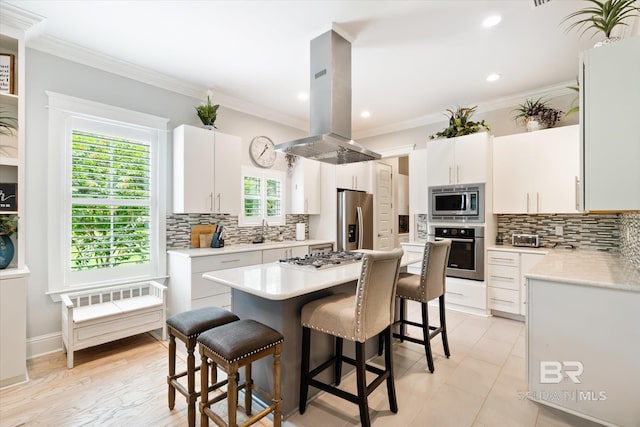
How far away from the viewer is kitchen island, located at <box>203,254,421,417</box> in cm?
179

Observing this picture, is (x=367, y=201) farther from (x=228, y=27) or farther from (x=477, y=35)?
(x=228, y=27)

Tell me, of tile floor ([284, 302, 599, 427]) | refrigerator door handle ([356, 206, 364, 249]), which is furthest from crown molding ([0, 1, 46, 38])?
refrigerator door handle ([356, 206, 364, 249])

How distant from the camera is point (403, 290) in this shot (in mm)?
2541

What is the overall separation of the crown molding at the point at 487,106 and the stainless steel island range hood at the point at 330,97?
2457 mm

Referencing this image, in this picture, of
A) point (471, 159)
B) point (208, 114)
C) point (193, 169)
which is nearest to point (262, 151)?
point (208, 114)

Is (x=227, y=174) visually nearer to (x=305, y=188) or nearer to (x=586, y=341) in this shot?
(x=305, y=188)

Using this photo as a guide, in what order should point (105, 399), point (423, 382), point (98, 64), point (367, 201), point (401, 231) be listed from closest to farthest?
point (105, 399)
point (423, 382)
point (98, 64)
point (367, 201)
point (401, 231)

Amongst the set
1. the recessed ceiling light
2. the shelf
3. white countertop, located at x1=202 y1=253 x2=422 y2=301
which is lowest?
white countertop, located at x1=202 y1=253 x2=422 y2=301

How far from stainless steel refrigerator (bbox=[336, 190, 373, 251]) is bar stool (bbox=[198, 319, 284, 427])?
10.2 ft

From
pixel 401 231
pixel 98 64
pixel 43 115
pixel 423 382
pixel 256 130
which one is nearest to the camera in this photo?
pixel 423 382

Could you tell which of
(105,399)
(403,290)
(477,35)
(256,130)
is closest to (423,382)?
(403,290)

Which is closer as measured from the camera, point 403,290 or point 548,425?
point 548,425

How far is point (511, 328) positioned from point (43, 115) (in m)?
5.16

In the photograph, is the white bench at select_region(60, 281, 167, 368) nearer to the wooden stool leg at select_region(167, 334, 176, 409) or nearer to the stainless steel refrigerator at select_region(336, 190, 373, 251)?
the wooden stool leg at select_region(167, 334, 176, 409)
